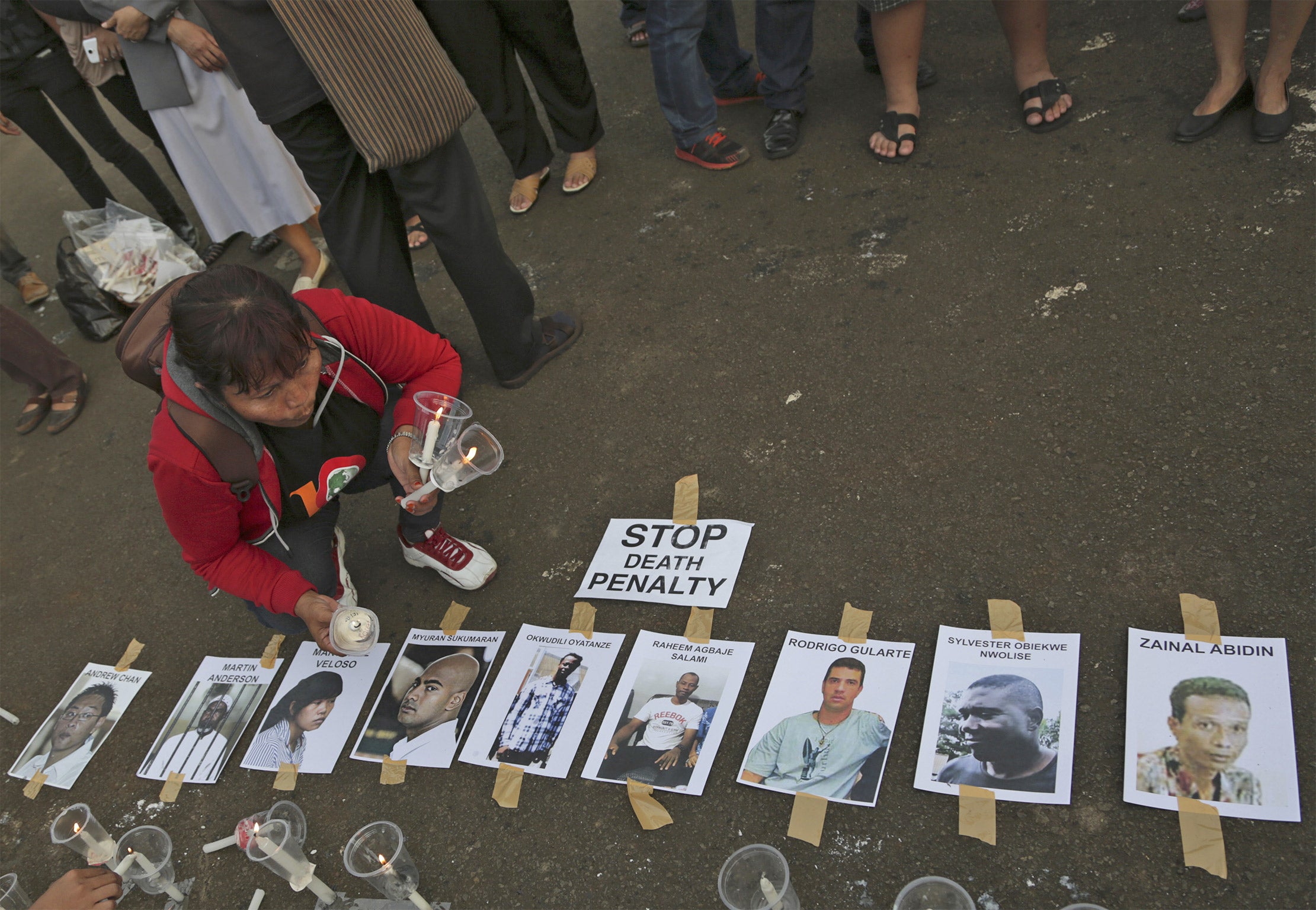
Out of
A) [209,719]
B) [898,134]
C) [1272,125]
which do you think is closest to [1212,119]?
[1272,125]

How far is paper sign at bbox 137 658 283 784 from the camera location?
229cm

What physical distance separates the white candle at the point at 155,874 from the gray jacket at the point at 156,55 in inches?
98.0

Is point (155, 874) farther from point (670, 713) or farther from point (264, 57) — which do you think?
point (264, 57)

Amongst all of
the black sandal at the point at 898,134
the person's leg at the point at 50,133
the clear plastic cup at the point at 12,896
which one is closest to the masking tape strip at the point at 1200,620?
the black sandal at the point at 898,134

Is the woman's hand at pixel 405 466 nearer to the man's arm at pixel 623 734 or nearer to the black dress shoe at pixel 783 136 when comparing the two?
the man's arm at pixel 623 734

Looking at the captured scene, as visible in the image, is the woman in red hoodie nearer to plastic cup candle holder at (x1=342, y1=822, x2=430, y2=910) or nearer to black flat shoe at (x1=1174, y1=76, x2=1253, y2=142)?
plastic cup candle holder at (x1=342, y1=822, x2=430, y2=910)

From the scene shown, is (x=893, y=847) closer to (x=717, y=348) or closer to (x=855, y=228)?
(x=717, y=348)

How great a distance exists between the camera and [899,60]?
315 centimetres

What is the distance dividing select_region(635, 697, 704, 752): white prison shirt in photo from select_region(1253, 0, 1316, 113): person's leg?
253cm

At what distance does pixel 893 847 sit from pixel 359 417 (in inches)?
60.9

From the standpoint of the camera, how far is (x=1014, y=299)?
8.48 ft

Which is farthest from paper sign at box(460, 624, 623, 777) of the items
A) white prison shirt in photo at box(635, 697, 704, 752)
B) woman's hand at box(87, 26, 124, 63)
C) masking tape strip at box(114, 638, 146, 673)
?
woman's hand at box(87, 26, 124, 63)

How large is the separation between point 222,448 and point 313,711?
82 cm

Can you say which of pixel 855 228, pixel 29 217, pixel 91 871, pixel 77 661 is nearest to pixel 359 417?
pixel 91 871
